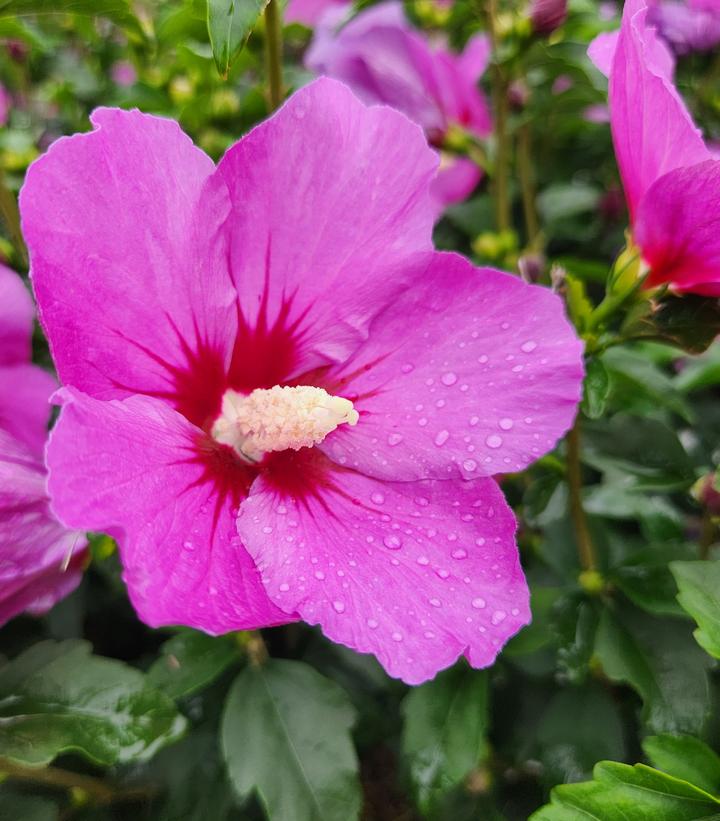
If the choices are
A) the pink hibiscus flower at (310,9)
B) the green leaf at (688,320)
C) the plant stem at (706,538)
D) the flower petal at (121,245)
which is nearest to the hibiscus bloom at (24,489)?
the flower petal at (121,245)

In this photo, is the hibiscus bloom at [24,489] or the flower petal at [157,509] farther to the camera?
the hibiscus bloom at [24,489]

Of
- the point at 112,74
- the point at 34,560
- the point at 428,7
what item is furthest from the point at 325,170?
the point at 112,74

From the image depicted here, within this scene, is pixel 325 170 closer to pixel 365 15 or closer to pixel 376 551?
pixel 376 551

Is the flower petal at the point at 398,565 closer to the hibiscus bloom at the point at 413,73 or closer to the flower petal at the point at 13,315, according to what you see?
the flower petal at the point at 13,315

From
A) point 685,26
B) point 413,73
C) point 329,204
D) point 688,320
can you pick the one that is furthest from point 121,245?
point 685,26

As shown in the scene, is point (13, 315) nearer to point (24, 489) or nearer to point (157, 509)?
point (24, 489)

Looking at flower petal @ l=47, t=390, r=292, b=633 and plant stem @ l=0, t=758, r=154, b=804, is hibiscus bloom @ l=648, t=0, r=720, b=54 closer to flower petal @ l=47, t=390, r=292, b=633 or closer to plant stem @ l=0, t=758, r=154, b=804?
flower petal @ l=47, t=390, r=292, b=633

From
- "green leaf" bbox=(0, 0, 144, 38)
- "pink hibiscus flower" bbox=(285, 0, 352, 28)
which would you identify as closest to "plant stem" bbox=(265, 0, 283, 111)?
"green leaf" bbox=(0, 0, 144, 38)
